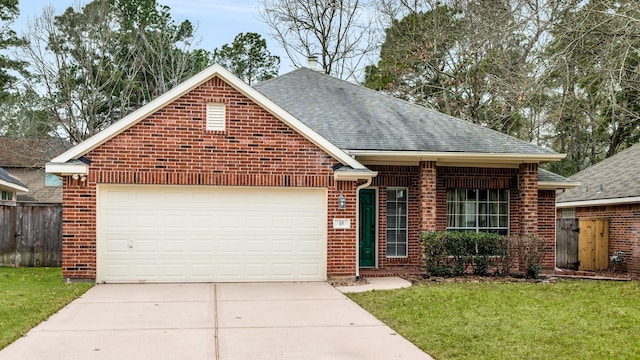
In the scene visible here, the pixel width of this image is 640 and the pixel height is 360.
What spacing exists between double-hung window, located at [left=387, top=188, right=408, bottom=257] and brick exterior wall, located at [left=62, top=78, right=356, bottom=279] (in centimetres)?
230

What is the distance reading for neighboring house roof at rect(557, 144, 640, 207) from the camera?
18453mm

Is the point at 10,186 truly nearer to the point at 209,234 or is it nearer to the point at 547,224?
the point at 209,234

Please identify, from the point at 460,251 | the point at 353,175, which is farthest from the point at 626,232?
the point at 353,175

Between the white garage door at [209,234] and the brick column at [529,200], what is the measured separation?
5.13 m

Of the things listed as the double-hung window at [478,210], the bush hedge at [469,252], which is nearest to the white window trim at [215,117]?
the bush hedge at [469,252]

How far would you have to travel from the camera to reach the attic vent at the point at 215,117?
13.3 metres

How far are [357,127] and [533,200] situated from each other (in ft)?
15.2

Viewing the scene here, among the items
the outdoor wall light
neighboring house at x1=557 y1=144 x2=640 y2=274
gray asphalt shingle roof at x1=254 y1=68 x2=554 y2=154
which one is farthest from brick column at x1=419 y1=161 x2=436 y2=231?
neighboring house at x1=557 y1=144 x2=640 y2=274

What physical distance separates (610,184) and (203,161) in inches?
535

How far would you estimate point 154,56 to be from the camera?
108ft

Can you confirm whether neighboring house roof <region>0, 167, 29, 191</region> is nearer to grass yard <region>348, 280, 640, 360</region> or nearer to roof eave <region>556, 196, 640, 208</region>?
grass yard <region>348, 280, 640, 360</region>

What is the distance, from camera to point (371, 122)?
1641cm

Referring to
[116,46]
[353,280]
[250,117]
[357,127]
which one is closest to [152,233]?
[250,117]

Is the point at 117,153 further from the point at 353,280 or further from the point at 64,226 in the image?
the point at 353,280
